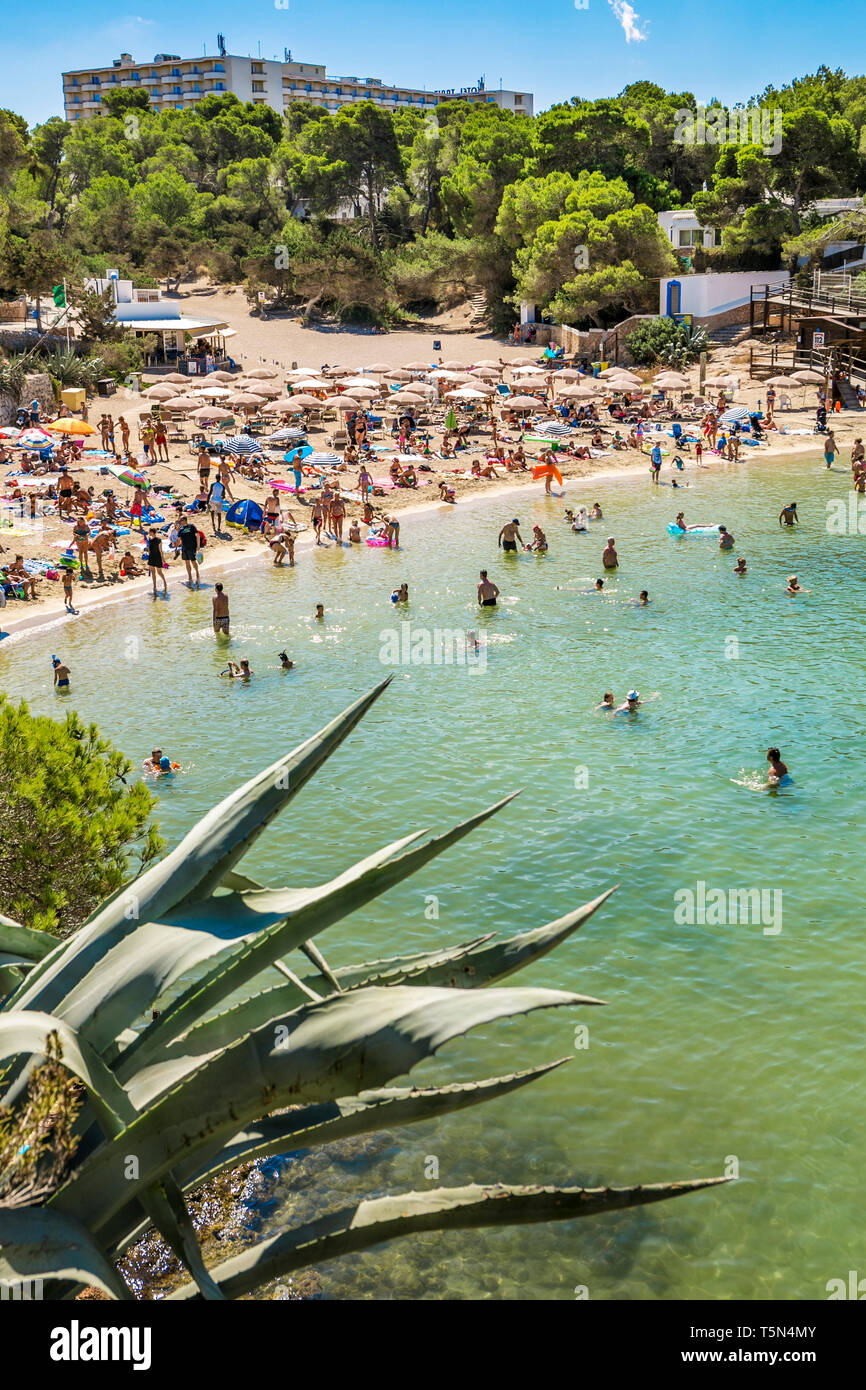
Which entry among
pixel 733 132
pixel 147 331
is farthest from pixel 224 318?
pixel 733 132

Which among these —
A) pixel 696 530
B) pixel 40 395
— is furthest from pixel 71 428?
pixel 696 530

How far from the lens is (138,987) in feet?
13.5

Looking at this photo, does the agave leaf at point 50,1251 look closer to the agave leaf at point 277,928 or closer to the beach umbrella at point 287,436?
the agave leaf at point 277,928

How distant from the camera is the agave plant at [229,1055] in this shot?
366 centimetres

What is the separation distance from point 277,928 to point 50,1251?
1234 millimetres

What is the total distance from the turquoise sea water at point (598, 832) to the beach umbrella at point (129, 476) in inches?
225

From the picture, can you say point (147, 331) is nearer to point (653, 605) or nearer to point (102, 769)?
point (653, 605)

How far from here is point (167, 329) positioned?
59.8m

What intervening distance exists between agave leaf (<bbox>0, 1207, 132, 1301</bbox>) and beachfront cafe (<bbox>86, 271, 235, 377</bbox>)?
60010 mm

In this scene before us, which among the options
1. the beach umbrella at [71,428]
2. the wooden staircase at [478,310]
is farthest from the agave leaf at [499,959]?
the wooden staircase at [478,310]

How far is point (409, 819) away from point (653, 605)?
13012 millimetres

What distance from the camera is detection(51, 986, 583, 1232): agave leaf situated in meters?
3.66

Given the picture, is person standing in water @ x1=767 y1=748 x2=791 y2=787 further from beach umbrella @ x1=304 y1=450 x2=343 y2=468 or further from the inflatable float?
beach umbrella @ x1=304 y1=450 x2=343 y2=468
